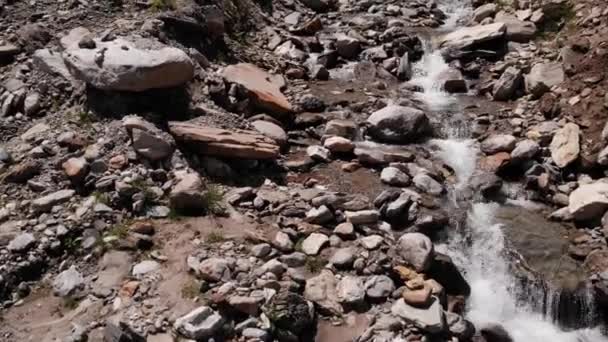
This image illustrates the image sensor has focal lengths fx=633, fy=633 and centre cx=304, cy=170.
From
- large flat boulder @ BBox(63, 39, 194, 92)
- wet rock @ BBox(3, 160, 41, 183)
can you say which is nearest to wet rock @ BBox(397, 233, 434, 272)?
large flat boulder @ BBox(63, 39, 194, 92)

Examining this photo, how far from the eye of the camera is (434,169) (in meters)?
8.78

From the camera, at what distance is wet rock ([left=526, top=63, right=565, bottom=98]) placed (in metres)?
9.98

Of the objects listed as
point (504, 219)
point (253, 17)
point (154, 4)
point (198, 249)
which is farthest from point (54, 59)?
point (504, 219)

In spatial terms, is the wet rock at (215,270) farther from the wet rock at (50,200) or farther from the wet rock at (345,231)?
the wet rock at (50,200)

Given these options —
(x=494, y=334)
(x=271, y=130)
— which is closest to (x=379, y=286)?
(x=494, y=334)

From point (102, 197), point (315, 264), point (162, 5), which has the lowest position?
point (315, 264)

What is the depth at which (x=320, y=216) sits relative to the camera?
23.9 ft

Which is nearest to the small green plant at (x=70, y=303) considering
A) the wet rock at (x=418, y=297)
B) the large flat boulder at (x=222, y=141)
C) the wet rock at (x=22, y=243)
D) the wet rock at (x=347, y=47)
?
the wet rock at (x=22, y=243)

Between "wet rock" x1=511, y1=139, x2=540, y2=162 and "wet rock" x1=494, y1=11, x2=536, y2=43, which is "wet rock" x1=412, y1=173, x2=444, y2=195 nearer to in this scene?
"wet rock" x1=511, y1=139, x2=540, y2=162

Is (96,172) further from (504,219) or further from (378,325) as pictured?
(504,219)

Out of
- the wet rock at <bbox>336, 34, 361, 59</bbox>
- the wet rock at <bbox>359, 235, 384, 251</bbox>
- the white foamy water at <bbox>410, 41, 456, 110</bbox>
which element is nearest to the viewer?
the wet rock at <bbox>359, 235, 384, 251</bbox>

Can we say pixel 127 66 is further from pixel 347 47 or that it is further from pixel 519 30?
pixel 519 30

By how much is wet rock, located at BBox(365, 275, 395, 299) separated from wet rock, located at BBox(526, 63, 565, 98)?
5073mm

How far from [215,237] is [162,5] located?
187 inches
